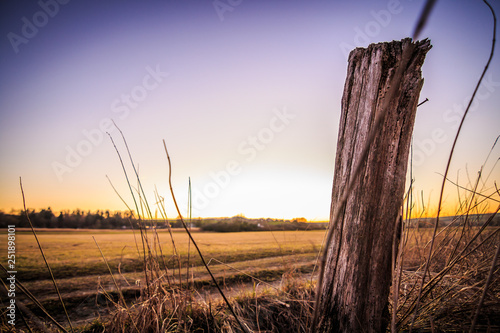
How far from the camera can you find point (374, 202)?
1.64 meters

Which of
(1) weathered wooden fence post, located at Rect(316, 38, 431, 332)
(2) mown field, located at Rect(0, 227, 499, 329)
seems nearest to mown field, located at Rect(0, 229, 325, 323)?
(2) mown field, located at Rect(0, 227, 499, 329)

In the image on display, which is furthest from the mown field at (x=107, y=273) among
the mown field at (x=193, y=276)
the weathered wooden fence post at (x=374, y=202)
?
the weathered wooden fence post at (x=374, y=202)

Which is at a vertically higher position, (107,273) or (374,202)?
(374,202)

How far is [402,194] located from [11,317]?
3055 mm

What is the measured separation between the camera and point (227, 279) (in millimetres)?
4395

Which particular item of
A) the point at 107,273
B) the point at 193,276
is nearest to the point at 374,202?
the point at 193,276

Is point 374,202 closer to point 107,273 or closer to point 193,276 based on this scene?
point 193,276

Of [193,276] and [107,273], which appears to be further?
[107,273]

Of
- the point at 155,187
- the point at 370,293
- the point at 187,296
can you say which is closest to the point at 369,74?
the point at 370,293

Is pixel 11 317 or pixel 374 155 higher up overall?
pixel 374 155

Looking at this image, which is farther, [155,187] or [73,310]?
[73,310]

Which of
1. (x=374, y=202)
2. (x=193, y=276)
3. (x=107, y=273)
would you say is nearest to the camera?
(x=374, y=202)

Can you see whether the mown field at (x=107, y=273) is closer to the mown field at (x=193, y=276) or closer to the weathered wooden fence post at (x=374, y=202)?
the mown field at (x=193, y=276)

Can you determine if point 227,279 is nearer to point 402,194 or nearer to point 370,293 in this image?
→ point 370,293
